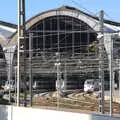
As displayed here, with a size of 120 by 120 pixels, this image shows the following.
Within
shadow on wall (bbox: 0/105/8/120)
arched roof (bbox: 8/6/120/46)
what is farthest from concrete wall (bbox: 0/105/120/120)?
arched roof (bbox: 8/6/120/46)

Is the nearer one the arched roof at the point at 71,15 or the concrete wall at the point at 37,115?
the concrete wall at the point at 37,115

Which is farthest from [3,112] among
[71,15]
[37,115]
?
[71,15]

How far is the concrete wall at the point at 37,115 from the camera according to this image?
52.5ft

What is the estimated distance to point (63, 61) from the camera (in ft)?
114

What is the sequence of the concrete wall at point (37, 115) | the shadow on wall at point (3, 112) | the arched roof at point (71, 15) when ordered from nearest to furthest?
the concrete wall at point (37, 115) < the shadow on wall at point (3, 112) < the arched roof at point (71, 15)

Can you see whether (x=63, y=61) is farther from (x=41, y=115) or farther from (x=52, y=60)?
(x=41, y=115)

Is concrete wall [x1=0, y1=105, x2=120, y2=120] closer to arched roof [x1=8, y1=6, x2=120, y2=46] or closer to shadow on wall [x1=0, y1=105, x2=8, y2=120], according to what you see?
shadow on wall [x1=0, y1=105, x2=8, y2=120]

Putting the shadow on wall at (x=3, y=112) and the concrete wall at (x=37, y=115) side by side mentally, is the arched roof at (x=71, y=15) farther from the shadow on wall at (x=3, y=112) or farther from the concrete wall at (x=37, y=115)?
the concrete wall at (x=37, y=115)

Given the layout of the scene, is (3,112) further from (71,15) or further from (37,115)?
(71,15)

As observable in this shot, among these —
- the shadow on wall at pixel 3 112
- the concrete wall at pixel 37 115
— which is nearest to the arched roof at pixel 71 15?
the shadow on wall at pixel 3 112

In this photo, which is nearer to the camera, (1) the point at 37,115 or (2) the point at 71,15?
(1) the point at 37,115

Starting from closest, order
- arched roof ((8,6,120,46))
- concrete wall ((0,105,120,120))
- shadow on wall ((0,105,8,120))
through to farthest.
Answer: concrete wall ((0,105,120,120)) < shadow on wall ((0,105,8,120)) < arched roof ((8,6,120,46))

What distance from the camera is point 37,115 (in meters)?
18.3

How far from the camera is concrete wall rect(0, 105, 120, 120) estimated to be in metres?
16.0
